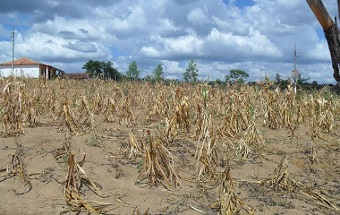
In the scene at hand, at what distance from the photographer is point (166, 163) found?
442cm

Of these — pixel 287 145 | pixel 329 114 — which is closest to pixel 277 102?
pixel 329 114

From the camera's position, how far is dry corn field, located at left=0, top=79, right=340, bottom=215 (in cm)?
387

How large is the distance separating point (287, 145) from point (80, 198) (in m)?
3.64

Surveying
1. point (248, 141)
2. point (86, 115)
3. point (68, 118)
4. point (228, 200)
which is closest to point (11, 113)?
point (68, 118)

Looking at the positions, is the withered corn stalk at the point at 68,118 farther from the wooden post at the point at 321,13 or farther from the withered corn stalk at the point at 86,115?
the wooden post at the point at 321,13

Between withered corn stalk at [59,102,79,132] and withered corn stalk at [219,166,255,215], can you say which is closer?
withered corn stalk at [219,166,255,215]

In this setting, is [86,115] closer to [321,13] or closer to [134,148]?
[134,148]

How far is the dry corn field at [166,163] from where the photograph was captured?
387cm

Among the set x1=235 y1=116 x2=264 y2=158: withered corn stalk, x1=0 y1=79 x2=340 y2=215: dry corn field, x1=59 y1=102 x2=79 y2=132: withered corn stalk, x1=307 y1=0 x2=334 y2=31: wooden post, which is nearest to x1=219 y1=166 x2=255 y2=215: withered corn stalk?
x1=0 y1=79 x2=340 y2=215: dry corn field

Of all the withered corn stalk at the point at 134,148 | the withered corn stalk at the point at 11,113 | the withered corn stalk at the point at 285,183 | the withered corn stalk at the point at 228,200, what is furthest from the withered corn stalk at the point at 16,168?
the withered corn stalk at the point at 285,183

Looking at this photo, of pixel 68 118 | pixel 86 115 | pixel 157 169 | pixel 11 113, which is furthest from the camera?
pixel 86 115

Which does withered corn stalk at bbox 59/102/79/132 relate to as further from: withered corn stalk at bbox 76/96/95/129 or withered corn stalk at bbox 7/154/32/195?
withered corn stalk at bbox 7/154/32/195

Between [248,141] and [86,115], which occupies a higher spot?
[86,115]

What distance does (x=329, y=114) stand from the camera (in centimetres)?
692
